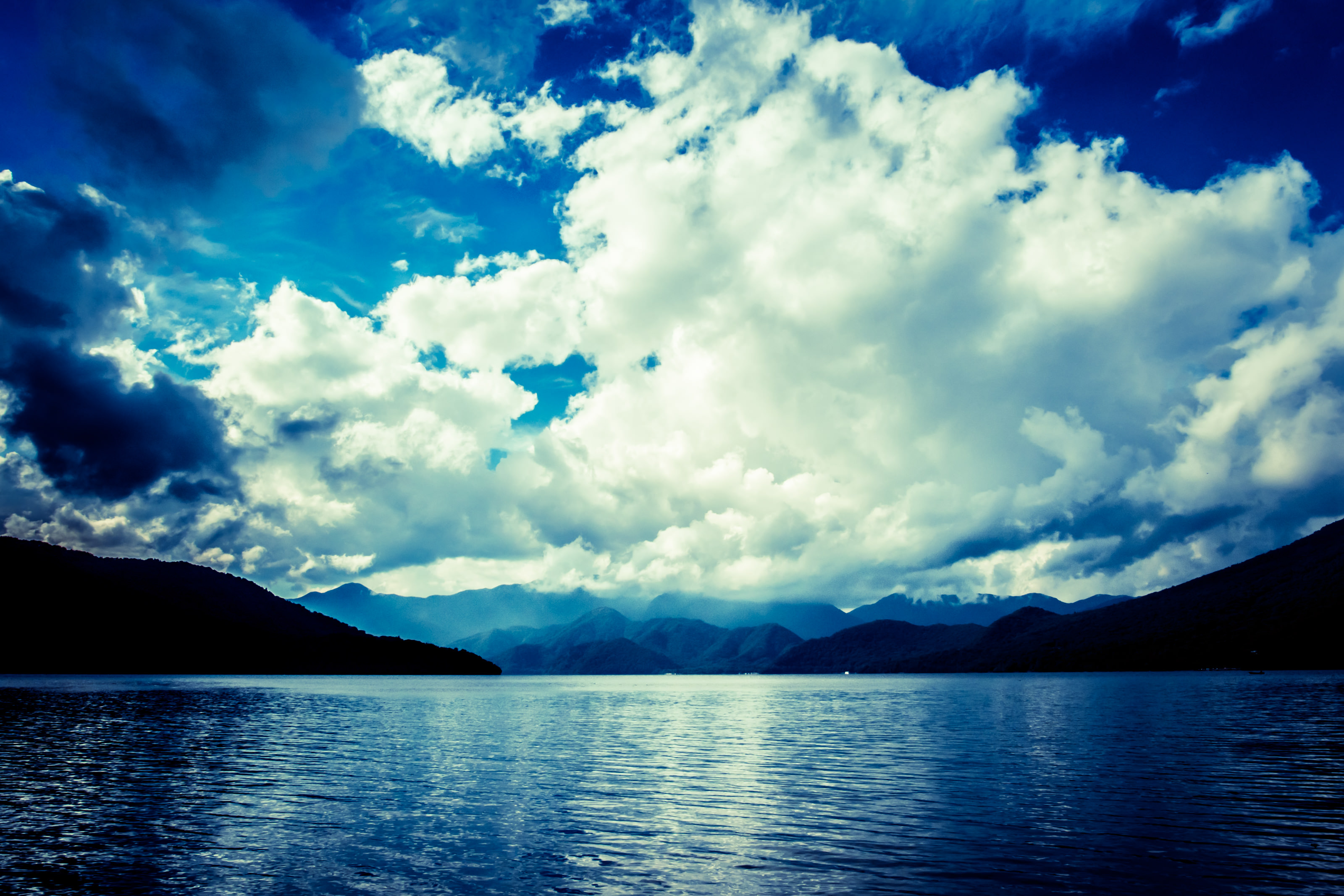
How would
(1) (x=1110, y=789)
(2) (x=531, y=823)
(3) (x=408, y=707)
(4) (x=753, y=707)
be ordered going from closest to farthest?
(2) (x=531, y=823) < (1) (x=1110, y=789) < (3) (x=408, y=707) < (4) (x=753, y=707)

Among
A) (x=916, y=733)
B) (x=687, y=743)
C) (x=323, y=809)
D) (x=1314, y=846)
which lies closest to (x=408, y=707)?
(x=687, y=743)

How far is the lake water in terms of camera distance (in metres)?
25.4

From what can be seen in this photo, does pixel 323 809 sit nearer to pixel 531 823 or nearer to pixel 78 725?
pixel 531 823

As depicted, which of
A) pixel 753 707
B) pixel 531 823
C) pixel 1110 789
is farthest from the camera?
pixel 753 707

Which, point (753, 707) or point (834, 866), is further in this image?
point (753, 707)

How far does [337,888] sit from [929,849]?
71.5 ft

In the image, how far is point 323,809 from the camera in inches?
1507

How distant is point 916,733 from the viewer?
81000 mm

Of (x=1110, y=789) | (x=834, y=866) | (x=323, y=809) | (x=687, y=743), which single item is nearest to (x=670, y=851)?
(x=834, y=866)

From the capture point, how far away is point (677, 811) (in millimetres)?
38188

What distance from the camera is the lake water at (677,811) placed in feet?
83.4

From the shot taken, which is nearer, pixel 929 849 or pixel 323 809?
pixel 929 849

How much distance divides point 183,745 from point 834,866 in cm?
6503

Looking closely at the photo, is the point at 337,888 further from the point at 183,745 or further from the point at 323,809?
the point at 183,745
